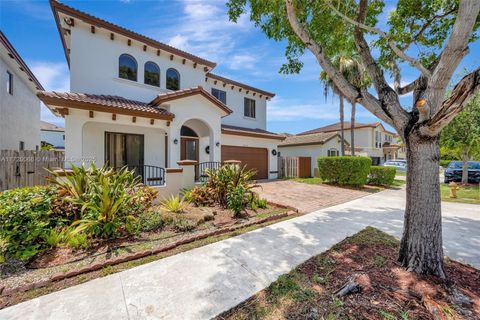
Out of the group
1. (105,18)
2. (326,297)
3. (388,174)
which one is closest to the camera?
(326,297)

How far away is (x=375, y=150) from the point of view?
108 ft

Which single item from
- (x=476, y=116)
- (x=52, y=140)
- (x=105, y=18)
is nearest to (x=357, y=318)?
(x=105, y=18)

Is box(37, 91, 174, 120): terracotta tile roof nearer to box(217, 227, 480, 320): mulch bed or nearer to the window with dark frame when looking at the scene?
the window with dark frame

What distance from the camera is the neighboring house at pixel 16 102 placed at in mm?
9430

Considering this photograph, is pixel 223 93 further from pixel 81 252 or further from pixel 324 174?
pixel 81 252

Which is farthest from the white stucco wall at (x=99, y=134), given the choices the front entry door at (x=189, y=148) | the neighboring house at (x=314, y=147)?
the neighboring house at (x=314, y=147)

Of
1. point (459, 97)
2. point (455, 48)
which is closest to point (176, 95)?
point (455, 48)

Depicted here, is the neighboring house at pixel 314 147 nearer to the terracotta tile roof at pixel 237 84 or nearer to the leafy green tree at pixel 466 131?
the terracotta tile roof at pixel 237 84

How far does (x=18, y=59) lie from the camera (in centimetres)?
980

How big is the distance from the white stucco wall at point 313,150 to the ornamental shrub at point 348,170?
18.3ft

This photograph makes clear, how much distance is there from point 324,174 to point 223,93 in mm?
9592

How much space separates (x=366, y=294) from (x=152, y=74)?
13361mm

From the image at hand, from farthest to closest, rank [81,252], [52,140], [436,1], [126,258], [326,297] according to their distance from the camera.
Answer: [52,140]
[436,1]
[81,252]
[126,258]
[326,297]

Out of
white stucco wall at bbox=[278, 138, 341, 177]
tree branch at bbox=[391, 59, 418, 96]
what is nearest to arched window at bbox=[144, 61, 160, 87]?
tree branch at bbox=[391, 59, 418, 96]
